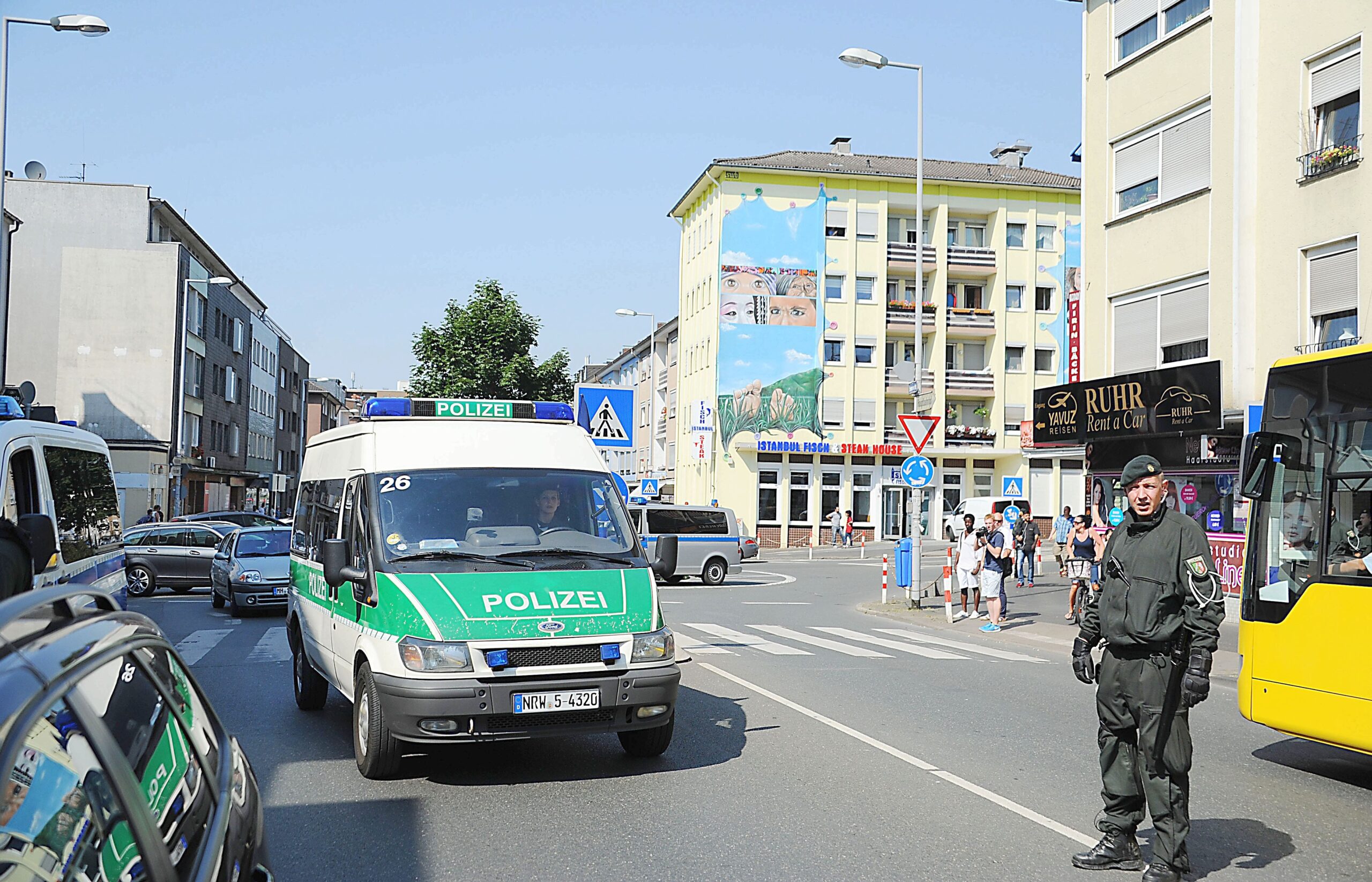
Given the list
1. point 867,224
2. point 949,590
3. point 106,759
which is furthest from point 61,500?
point 867,224

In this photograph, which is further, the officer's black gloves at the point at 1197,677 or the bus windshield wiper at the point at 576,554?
the bus windshield wiper at the point at 576,554

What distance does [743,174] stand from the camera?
56.4 metres

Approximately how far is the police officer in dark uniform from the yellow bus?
93.6 inches

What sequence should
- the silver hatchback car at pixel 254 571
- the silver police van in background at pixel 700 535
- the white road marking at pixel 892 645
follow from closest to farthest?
the white road marking at pixel 892 645, the silver hatchback car at pixel 254 571, the silver police van in background at pixel 700 535

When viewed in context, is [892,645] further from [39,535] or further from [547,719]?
[39,535]

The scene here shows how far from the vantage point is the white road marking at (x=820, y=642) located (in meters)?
15.4

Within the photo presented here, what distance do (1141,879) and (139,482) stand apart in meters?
49.5

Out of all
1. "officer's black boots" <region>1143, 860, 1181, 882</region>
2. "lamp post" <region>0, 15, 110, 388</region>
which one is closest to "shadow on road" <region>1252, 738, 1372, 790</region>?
"officer's black boots" <region>1143, 860, 1181, 882</region>

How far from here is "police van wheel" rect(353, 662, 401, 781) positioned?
23.7ft

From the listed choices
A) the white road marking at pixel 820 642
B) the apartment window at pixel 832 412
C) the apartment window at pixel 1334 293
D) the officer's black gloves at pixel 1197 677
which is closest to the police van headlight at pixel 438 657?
the officer's black gloves at pixel 1197 677

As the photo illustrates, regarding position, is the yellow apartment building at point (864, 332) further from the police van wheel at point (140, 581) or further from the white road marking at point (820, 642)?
the white road marking at point (820, 642)

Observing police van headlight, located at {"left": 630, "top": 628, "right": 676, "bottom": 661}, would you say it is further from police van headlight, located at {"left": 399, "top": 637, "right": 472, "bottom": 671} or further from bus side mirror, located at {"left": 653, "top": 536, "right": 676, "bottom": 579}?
police van headlight, located at {"left": 399, "top": 637, "right": 472, "bottom": 671}

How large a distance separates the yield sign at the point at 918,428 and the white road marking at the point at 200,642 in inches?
460

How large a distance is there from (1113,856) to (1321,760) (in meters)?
4.06
